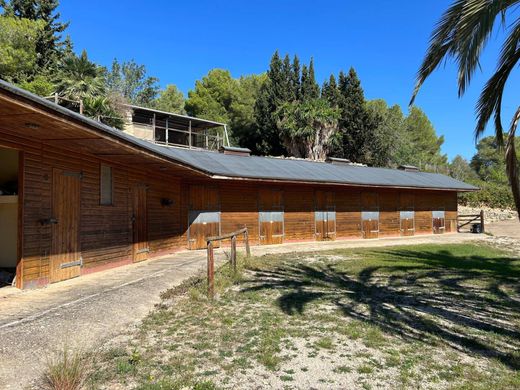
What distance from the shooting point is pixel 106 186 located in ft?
31.9

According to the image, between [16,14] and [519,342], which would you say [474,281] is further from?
[16,14]

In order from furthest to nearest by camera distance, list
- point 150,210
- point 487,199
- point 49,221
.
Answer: point 487,199 → point 150,210 → point 49,221

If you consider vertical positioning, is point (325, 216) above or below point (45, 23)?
below

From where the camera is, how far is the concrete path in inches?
155

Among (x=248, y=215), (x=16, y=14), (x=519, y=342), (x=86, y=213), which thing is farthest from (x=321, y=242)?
(x=16, y=14)

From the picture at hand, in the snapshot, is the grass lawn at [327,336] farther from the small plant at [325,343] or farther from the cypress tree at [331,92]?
the cypress tree at [331,92]

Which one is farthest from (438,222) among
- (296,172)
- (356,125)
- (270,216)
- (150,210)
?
(150,210)

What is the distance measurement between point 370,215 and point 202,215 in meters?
9.04

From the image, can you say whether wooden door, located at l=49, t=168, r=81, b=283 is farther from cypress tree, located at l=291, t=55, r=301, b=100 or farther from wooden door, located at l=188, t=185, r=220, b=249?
cypress tree, located at l=291, t=55, r=301, b=100

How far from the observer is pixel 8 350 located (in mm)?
4020

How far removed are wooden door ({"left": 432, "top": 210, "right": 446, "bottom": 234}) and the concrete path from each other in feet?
57.5

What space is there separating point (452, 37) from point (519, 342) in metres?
3.63

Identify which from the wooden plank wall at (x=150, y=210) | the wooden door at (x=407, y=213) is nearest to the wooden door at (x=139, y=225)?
the wooden plank wall at (x=150, y=210)

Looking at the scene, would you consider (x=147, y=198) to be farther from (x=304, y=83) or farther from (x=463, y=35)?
(x=304, y=83)
